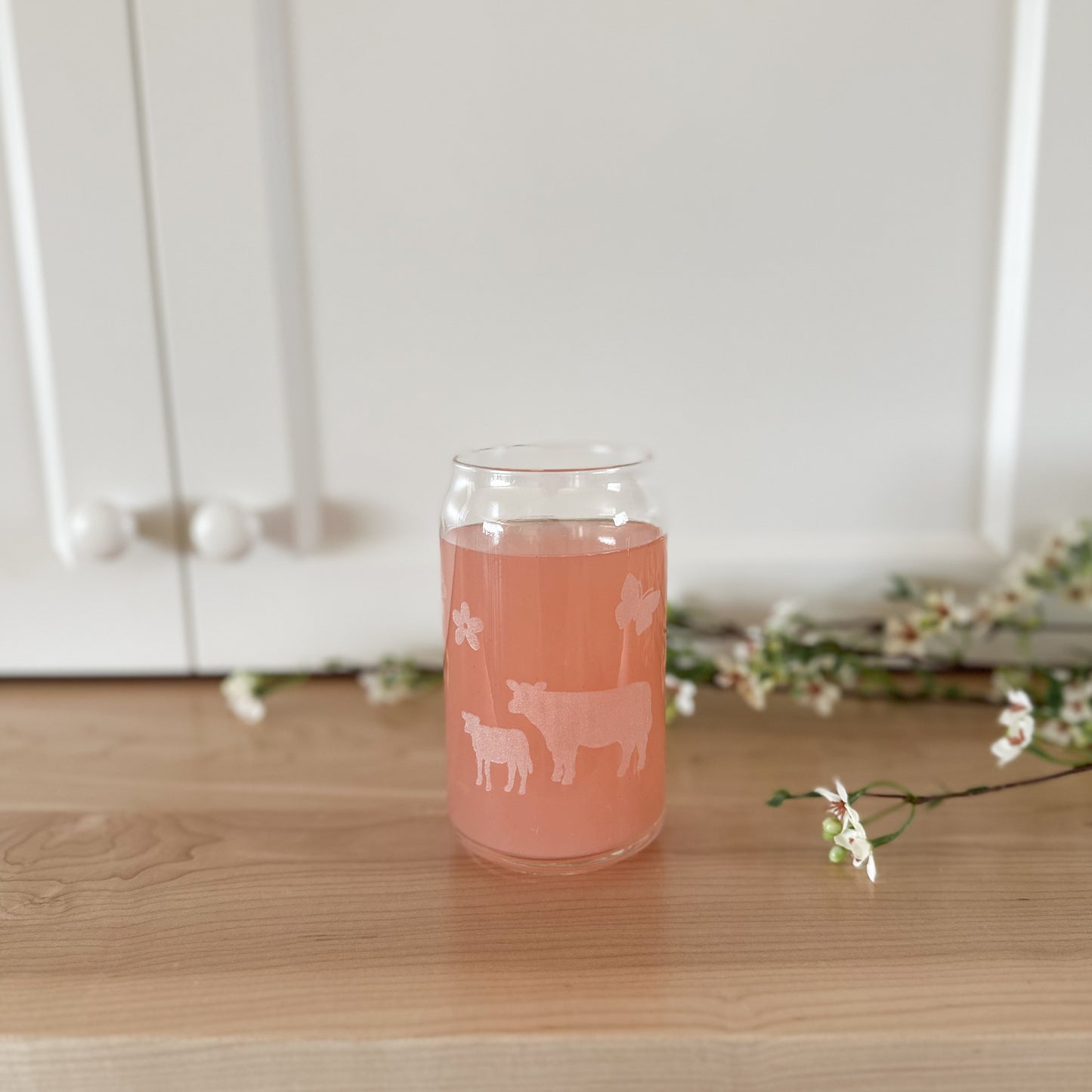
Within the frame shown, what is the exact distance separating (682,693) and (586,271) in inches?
14.0

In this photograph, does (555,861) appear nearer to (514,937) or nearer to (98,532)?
(514,937)

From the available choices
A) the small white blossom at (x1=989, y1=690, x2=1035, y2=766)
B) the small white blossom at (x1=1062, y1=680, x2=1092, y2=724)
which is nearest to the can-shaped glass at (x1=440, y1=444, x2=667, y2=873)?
the small white blossom at (x1=989, y1=690, x2=1035, y2=766)

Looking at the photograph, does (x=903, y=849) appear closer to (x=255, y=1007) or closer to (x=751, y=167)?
(x=255, y=1007)

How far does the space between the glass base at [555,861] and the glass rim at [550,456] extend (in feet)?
0.76

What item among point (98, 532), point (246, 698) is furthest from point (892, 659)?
point (98, 532)

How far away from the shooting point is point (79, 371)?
782 mm

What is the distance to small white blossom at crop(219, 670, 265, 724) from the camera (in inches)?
30.1

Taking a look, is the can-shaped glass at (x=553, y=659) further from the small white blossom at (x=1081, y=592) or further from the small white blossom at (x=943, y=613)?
the small white blossom at (x=1081, y=592)

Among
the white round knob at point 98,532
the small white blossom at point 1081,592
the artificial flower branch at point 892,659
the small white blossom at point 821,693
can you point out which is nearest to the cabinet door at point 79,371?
the white round knob at point 98,532

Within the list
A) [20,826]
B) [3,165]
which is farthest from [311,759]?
[3,165]

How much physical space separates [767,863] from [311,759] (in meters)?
0.35

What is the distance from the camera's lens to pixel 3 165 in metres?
0.76

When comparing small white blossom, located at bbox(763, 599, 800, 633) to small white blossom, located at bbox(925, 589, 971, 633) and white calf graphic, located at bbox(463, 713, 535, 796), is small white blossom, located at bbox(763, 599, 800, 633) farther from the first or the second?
white calf graphic, located at bbox(463, 713, 535, 796)

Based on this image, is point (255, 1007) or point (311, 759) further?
point (311, 759)
